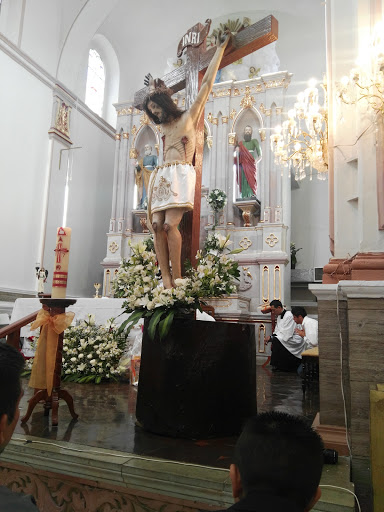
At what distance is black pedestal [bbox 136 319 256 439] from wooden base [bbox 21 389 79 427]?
20.7 inches

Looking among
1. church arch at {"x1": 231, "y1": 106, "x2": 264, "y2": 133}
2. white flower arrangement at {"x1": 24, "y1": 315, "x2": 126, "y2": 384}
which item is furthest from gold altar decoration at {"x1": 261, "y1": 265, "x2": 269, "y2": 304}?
white flower arrangement at {"x1": 24, "y1": 315, "x2": 126, "y2": 384}

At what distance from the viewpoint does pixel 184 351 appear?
2.67m

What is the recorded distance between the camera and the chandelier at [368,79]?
2.89m

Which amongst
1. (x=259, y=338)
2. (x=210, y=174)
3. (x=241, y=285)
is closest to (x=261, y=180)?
(x=210, y=174)

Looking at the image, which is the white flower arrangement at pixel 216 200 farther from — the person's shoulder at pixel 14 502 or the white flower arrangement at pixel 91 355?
the person's shoulder at pixel 14 502

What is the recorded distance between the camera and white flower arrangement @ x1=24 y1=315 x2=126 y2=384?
4.88 m

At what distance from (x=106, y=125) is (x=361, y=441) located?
11.4 metres

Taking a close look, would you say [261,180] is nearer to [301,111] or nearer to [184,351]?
[301,111]

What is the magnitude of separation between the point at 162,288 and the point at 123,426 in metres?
0.93

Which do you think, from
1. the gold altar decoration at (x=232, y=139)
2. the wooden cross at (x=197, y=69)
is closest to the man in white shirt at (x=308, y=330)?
the wooden cross at (x=197, y=69)

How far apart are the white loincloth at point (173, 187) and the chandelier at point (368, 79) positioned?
3.98 feet

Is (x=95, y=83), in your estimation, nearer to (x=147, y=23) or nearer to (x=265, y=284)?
(x=147, y=23)

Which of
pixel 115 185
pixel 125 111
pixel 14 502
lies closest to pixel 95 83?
pixel 125 111

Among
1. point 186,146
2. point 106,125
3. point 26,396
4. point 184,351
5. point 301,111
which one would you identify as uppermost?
point 106,125
